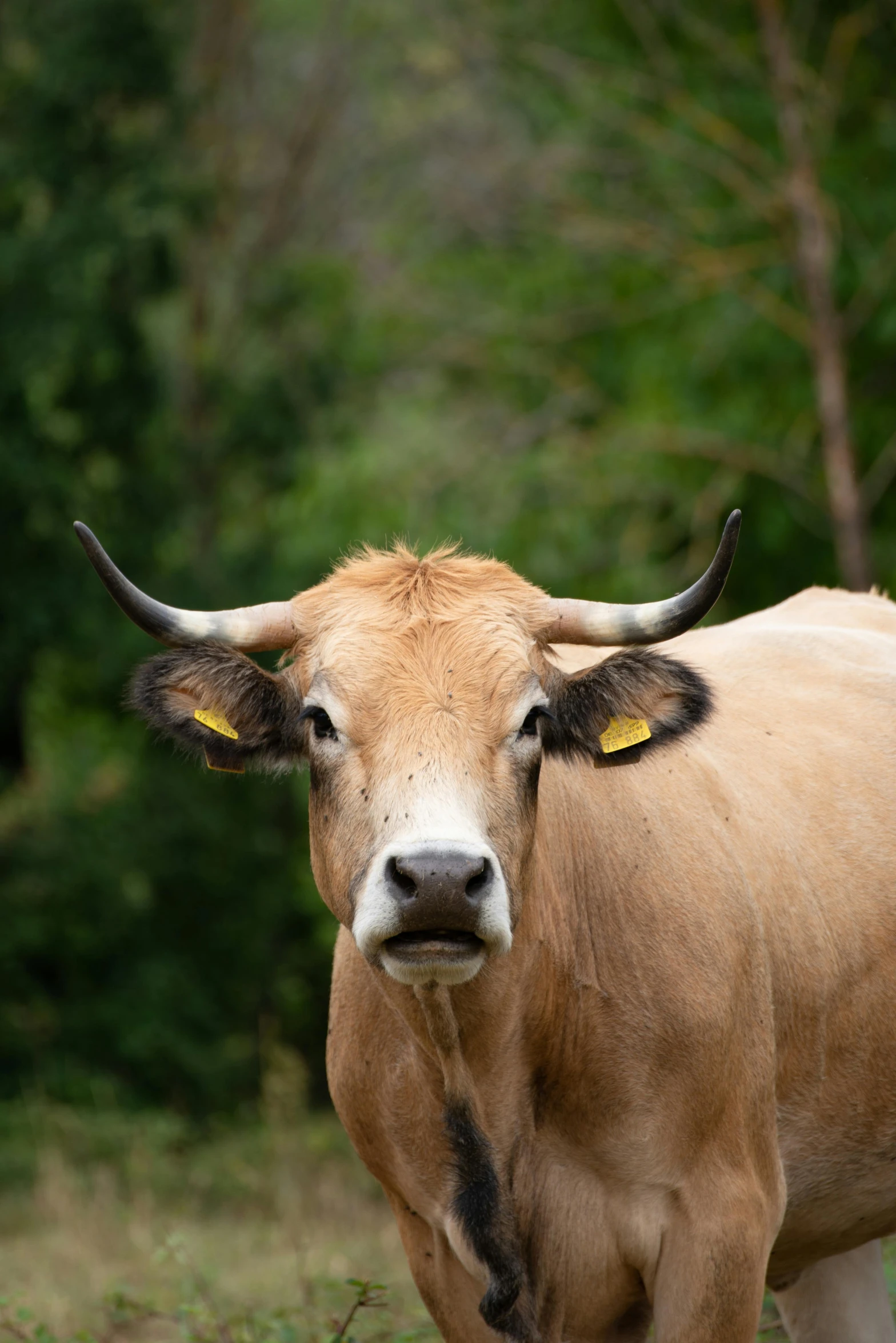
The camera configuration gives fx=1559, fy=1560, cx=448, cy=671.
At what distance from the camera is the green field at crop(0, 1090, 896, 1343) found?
19.7ft

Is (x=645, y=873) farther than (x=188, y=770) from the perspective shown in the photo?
No

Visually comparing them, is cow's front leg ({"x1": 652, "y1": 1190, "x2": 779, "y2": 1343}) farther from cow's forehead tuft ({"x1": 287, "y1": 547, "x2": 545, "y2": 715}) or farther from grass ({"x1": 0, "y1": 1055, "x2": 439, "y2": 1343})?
cow's forehead tuft ({"x1": 287, "y1": 547, "x2": 545, "y2": 715})

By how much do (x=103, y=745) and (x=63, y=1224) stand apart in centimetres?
841

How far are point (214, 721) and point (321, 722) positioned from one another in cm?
39

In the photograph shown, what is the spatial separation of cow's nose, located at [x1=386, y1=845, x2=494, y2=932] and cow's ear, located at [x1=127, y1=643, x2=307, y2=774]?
92 centimetres

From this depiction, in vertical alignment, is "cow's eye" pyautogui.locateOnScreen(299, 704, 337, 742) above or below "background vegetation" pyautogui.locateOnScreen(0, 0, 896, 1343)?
below

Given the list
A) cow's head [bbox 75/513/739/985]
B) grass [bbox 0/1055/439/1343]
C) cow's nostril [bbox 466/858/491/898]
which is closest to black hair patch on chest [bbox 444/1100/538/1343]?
cow's head [bbox 75/513/739/985]

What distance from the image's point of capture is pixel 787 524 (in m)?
14.0

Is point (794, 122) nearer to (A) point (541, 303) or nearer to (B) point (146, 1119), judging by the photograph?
(A) point (541, 303)

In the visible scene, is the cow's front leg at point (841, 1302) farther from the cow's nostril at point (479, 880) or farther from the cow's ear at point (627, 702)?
the cow's nostril at point (479, 880)

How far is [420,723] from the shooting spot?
386 cm

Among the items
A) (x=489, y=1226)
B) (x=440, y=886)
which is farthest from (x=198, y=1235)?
(x=440, y=886)

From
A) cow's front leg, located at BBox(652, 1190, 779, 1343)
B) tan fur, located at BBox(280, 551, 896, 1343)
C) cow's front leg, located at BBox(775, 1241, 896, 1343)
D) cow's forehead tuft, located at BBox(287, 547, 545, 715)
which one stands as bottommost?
cow's front leg, located at BBox(775, 1241, 896, 1343)

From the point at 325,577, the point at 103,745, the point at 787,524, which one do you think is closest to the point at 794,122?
the point at 787,524
